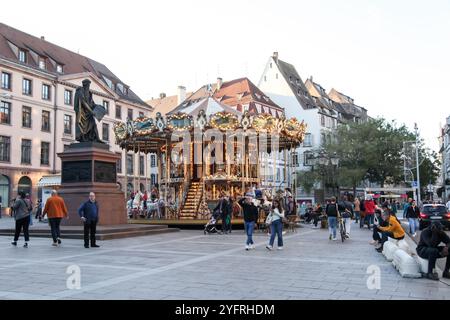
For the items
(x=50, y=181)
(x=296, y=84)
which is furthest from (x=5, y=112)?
(x=296, y=84)

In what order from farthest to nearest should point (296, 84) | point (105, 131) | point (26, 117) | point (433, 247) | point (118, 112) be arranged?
1. point (296, 84)
2. point (118, 112)
3. point (105, 131)
4. point (26, 117)
5. point (433, 247)

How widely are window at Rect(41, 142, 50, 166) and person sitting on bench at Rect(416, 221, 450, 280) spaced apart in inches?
1767

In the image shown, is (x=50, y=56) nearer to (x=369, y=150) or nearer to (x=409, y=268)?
(x=369, y=150)

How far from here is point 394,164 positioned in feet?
171

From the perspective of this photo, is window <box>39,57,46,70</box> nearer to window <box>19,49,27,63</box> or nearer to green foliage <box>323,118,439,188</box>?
window <box>19,49,27,63</box>

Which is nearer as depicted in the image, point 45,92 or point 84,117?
point 84,117

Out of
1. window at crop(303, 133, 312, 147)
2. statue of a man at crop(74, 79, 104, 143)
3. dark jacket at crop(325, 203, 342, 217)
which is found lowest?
dark jacket at crop(325, 203, 342, 217)

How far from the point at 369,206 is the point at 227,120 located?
320 inches

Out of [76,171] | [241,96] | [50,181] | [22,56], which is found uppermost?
[22,56]

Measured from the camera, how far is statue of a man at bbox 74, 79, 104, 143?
755 inches

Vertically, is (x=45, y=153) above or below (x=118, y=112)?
below

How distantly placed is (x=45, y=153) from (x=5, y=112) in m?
6.11

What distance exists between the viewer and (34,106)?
47688 millimetres

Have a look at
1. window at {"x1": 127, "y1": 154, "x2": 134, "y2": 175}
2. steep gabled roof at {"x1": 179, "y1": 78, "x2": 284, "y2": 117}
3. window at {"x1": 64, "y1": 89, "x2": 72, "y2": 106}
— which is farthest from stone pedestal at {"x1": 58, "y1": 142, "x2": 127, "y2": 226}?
window at {"x1": 127, "y1": 154, "x2": 134, "y2": 175}
